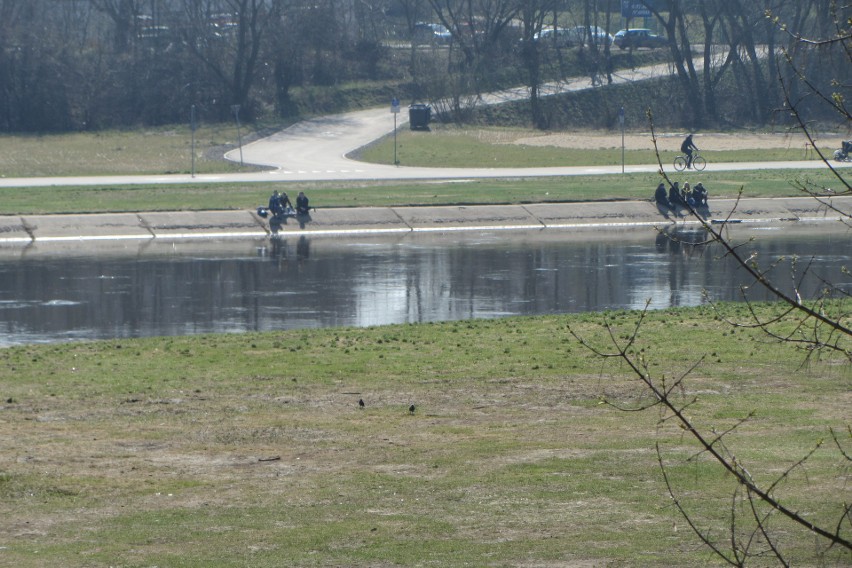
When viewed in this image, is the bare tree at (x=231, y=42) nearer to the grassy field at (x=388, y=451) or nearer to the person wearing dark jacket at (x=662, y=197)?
the person wearing dark jacket at (x=662, y=197)

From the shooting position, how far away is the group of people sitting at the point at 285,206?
1394 inches

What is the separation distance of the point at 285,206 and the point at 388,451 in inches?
985

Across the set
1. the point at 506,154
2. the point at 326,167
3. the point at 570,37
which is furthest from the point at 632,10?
the point at 326,167

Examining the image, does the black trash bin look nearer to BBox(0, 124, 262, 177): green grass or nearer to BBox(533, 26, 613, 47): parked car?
BBox(0, 124, 262, 177): green grass

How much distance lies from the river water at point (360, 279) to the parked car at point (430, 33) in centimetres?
6184

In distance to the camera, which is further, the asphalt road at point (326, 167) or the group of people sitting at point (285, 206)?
the asphalt road at point (326, 167)

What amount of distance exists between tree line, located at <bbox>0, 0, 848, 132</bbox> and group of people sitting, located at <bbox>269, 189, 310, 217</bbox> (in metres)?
35.1

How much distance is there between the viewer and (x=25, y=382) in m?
15.1

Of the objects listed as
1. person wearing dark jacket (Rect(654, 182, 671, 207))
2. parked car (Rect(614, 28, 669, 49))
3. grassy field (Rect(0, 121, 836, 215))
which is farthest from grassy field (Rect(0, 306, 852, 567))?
parked car (Rect(614, 28, 669, 49))

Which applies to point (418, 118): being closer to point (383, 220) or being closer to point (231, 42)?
point (231, 42)

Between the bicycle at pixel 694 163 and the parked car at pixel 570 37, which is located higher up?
the parked car at pixel 570 37

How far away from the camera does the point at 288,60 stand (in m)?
77.8

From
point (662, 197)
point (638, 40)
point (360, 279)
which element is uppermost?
point (638, 40)

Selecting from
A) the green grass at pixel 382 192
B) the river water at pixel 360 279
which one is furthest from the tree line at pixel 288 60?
the river water at pixel 360 279
